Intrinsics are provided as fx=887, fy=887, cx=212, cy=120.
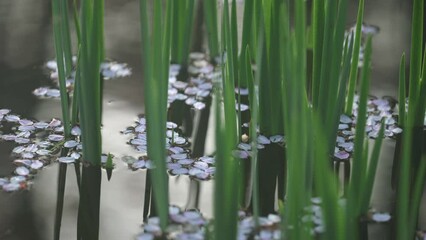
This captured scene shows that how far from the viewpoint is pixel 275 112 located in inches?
75.2

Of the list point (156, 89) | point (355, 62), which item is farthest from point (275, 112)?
point (156, 89)

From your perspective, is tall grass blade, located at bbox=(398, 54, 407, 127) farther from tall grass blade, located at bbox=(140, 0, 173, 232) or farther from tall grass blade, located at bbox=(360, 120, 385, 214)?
tall grass blade, located at bbox=(140, 0, 173, 232)

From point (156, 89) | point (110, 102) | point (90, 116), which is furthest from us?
point (110, 102)

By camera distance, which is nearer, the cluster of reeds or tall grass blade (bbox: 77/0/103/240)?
the cluster of reeds

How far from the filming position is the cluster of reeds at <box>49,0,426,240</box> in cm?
128

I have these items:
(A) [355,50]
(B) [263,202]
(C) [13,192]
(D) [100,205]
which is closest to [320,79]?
(A) [355,50]

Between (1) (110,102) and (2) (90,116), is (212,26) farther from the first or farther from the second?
(2) (90,116)

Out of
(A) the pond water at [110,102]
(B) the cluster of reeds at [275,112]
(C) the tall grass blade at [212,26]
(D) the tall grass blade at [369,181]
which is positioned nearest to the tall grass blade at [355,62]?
(B) the cluster of reeds at [275,112]

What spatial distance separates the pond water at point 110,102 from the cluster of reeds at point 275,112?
34mm

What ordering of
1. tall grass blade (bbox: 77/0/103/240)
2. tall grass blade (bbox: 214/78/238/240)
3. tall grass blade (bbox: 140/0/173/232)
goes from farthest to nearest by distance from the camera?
tall grass blade (bbox: 77/0/103/240) → tall grass blade (bbox: 140/0/173/232) → tall grass blade (bbox: 214/78/238/240)

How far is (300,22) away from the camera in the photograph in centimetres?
127

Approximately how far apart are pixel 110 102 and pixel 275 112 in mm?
437

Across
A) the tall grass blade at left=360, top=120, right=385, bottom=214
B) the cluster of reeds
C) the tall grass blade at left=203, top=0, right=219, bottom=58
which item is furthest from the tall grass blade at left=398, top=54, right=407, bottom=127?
the tall grass blade at left=203, top=0, right=219, bottom=58

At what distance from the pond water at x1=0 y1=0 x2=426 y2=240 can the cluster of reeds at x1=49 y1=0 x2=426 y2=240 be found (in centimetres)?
3
